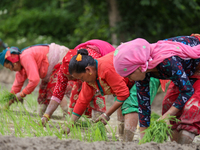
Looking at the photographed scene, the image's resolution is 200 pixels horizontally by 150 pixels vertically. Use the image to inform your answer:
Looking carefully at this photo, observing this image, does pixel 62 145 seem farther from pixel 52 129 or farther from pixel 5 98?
pixel 5 98

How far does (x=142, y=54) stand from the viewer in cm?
210

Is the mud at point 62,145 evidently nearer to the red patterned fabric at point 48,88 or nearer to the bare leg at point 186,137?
the bare leg at point 186,137

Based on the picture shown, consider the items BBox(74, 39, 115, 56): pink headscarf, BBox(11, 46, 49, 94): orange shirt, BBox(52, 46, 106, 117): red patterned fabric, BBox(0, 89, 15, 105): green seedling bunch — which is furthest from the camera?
BBox(0, 89, 15, 105): green seedling bunch

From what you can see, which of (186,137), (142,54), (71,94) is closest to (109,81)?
(142,54)

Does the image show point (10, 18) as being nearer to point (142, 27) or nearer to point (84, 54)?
point (142, 27)

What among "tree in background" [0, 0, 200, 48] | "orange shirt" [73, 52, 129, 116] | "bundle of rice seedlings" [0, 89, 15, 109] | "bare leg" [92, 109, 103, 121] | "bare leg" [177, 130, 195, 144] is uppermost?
"tree in background" [0, 0, 200, 48]

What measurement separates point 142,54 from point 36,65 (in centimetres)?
218

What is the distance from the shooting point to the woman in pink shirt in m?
3.81

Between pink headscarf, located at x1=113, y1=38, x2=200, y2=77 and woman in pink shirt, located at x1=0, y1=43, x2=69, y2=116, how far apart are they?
6.36 ft

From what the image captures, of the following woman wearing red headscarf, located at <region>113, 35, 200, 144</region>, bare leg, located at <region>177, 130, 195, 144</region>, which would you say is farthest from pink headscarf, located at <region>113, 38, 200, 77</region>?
bare leg, located at <region>177, 130, 195, 144</region>

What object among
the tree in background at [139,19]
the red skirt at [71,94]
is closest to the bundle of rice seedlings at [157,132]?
the red skirt at [71,94]

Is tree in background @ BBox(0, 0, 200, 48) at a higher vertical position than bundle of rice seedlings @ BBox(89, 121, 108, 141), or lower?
higher

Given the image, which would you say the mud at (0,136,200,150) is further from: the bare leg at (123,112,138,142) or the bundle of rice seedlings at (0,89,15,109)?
the bundle of rice seedlings at (0,89,15,109)

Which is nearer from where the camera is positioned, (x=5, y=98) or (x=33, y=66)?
(x=33, y=66)
